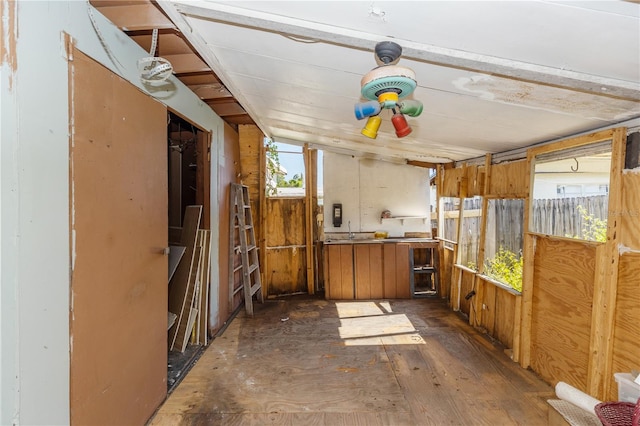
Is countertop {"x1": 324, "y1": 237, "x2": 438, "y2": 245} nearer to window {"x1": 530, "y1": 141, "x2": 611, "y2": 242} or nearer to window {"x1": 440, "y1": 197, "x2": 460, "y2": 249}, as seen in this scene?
window {"x1": 440, "y1": 197, "x2": 460, "y2": 249}

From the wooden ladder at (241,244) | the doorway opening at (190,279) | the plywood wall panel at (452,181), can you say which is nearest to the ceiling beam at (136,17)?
the doorway opening at (190,279)

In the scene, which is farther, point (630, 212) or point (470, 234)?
point (470, 234)

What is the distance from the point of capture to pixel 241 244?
416 cm

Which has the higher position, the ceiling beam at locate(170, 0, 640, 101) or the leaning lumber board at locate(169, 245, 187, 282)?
the ceiling beam at locate(170, 0, 640, 101)

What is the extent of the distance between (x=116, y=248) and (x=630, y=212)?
120 inches

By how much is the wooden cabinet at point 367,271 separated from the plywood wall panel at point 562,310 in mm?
2177

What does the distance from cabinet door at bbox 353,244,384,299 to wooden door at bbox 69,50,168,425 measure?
A: 3.02 m

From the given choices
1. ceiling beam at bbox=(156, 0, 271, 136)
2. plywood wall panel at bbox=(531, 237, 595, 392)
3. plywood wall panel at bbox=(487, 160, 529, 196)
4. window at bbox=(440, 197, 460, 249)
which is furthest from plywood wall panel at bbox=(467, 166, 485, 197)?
ceiling beam at bbox=(156, 0, 271, 136)

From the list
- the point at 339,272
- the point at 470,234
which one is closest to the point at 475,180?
the point at 470,234

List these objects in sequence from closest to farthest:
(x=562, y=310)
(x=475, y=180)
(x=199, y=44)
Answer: (x=199, y=44) < (x=562, y=310) < (x=475, y=180)

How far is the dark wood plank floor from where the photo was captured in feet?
7.00

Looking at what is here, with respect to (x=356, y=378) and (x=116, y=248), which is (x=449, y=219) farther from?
(x=116, y=248)

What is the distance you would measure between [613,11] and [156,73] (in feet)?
6.74

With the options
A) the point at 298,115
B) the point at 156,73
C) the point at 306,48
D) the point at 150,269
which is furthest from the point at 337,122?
the point at 150,269
